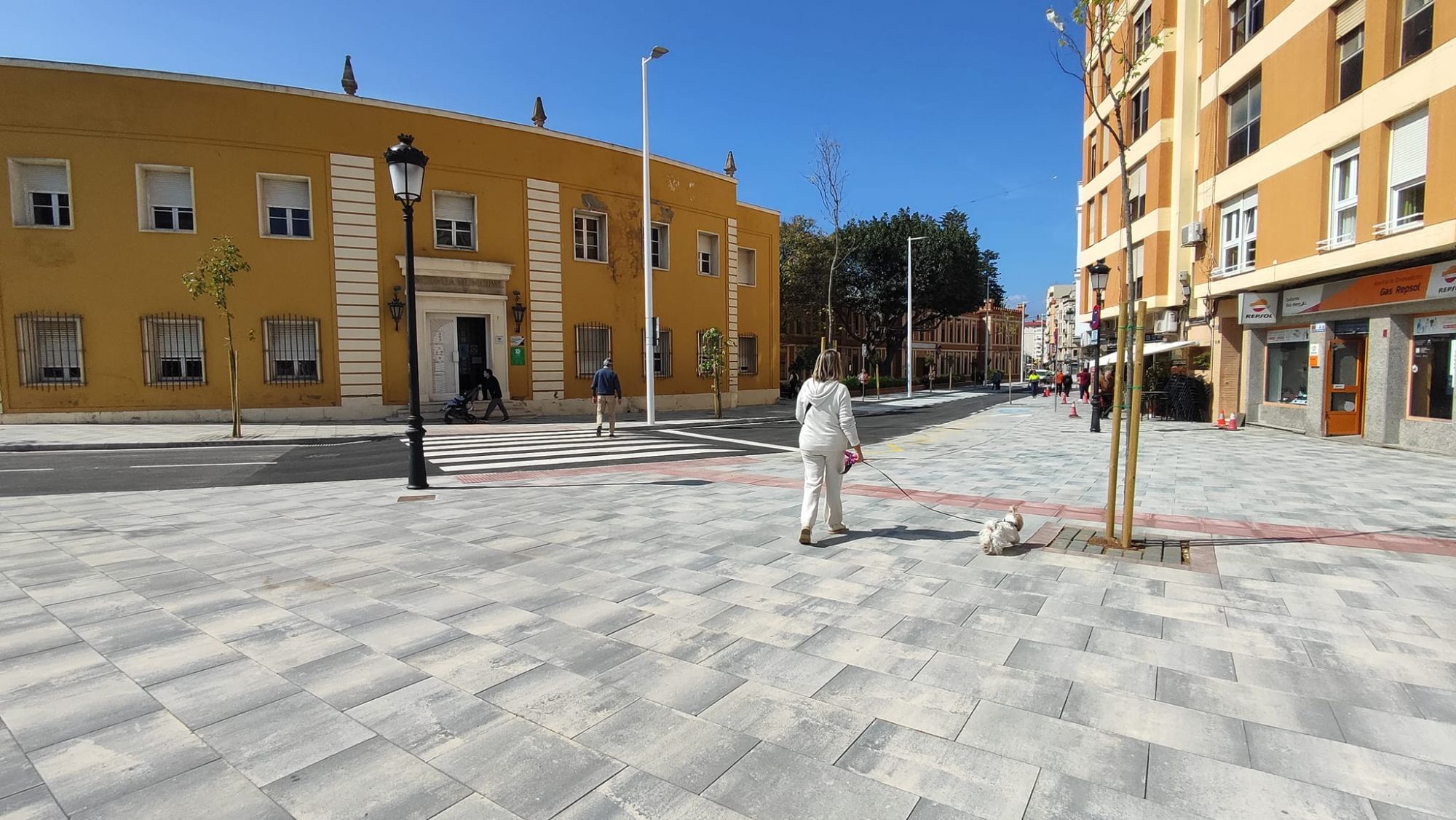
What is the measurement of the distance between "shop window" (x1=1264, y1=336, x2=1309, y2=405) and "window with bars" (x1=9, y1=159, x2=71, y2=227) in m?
31.0

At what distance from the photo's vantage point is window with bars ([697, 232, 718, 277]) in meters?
26.9

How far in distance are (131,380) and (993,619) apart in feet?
72.5

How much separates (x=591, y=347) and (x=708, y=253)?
6836mm

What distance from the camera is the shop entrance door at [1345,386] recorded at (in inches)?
565

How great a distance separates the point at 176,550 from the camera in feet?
19.2

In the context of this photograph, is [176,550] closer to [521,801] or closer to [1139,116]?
[521,801]

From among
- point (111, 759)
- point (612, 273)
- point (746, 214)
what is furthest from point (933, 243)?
point (111, 759)

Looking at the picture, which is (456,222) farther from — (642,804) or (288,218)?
(642,804)

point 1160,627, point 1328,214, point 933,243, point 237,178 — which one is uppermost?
point 933,243

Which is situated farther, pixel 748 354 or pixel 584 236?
pixel 748 354

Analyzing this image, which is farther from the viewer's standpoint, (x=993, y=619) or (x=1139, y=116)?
(x=1139, y=116)

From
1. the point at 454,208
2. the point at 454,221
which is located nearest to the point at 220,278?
the point at 454,221

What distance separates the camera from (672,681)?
134 inches

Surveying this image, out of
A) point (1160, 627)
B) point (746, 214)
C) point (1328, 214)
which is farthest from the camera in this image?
point (746, 214)
